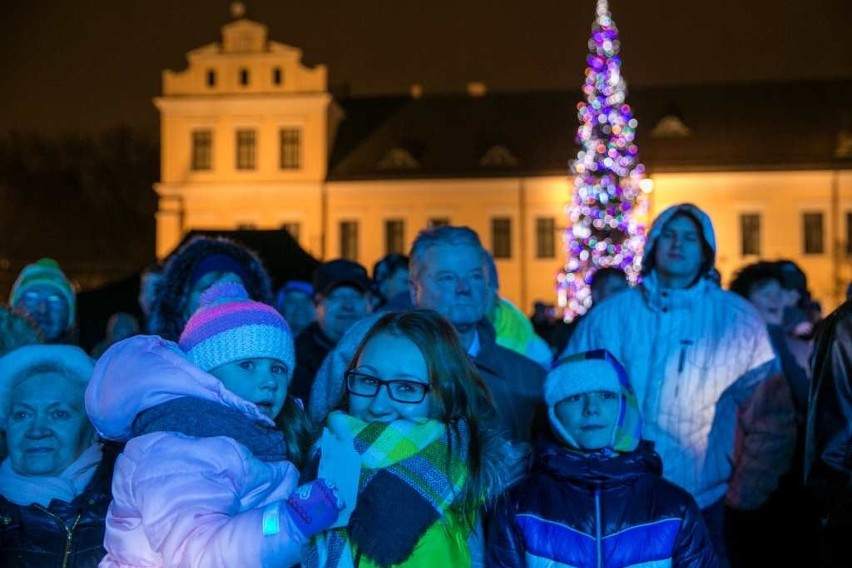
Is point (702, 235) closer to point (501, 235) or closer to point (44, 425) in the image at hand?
point (44, 425)

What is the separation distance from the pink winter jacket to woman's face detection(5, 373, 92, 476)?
30.8 inches

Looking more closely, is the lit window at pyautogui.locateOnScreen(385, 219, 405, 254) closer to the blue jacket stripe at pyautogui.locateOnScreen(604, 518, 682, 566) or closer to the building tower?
the building tower

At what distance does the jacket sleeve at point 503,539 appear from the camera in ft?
13.2

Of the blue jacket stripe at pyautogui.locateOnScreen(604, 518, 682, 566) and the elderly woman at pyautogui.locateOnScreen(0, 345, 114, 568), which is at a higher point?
the elderly woman at pyautogui.locateOnScreen(0, 345, 114, 568)

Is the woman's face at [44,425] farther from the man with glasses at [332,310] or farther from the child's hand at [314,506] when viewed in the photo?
the man with glasses at [332,310]

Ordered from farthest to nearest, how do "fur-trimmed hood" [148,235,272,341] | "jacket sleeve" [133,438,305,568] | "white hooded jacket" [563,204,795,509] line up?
"white hooded jacket" [563,204,795,509]
"fur-trimmed hood" [148,235,272,341]
"jacket sleeve" [133,438,305,568]

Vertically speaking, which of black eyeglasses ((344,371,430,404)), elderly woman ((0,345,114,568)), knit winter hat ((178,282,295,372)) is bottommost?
elderly woman ((0,345,114,568))

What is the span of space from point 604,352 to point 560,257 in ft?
145

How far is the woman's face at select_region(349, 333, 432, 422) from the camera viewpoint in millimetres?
3377

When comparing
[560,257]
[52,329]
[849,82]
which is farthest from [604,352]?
[849,82]

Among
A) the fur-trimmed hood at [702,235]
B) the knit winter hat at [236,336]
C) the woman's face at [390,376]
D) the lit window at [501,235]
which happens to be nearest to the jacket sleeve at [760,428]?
the fur-trimmed hood at [702,235]

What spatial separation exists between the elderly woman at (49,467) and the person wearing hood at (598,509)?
1234 mm

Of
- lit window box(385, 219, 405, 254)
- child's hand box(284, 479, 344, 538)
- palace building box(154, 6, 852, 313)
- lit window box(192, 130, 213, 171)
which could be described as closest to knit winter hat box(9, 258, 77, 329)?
child's hand box(284, 479, 344, 538)

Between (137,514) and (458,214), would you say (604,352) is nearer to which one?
(137,514)
